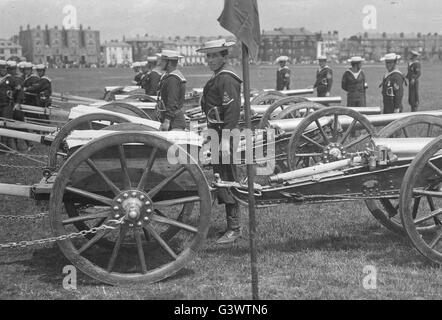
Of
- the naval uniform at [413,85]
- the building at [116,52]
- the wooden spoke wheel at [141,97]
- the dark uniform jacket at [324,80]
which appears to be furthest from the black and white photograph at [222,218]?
the building at [116,52]

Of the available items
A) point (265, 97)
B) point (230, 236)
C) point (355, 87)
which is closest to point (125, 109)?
point (230, 236)

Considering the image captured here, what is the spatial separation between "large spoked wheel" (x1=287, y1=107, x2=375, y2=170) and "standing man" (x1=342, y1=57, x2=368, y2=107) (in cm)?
632

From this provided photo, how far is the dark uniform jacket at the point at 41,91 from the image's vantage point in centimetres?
1430

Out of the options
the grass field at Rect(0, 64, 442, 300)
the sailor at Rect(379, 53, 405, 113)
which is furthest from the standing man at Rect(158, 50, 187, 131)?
the sailor at Rect(379, 53, 405, 113)

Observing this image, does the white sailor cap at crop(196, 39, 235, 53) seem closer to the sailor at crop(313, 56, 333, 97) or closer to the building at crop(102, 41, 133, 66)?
the sailor at crop(313, 56, 333, 97)

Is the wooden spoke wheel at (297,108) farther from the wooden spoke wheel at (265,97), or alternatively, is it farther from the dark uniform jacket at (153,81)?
the dark uniform jacket at (153,81)

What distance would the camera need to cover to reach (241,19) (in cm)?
394

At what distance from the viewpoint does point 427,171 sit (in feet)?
16.6

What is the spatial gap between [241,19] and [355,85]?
36.0ft

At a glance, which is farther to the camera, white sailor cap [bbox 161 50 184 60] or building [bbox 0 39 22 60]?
building [bbox 0 39 22 60]

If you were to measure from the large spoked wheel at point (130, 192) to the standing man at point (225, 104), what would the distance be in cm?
106

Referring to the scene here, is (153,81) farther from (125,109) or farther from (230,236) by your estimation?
(230,236)

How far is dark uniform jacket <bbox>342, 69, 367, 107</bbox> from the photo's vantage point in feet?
47.4

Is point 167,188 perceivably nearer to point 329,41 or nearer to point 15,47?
point 15,47
